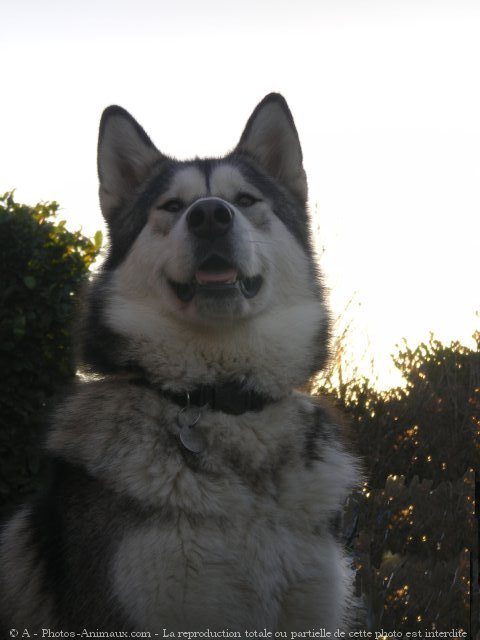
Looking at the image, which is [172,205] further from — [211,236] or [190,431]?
[190,431]

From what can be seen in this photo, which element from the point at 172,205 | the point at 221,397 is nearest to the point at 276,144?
the point at 172,205

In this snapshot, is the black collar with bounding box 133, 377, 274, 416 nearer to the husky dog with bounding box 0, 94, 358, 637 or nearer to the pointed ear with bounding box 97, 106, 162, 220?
the husky dog with bounding box 0, 94, 358, 637

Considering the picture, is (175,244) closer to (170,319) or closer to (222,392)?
(170,319)

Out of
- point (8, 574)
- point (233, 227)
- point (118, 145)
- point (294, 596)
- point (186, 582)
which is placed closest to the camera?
point (186, 582)

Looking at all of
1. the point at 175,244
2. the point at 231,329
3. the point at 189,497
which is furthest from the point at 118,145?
the point at 189,497

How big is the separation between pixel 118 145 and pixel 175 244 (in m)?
0.80

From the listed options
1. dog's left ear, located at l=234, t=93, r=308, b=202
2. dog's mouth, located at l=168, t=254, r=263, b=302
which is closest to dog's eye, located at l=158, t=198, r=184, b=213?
dog's mouth, located at l=168, t=254, r=263, b=302

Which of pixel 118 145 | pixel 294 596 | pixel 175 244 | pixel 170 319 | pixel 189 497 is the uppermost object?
pixel 118 145

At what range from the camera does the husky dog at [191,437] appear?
9.70 ft

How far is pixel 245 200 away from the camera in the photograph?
3848 mm

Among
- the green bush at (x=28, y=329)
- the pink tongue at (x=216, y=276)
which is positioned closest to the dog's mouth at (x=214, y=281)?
the pink tongue at (x=216, y=276)

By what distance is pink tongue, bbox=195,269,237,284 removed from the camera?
3.54 m

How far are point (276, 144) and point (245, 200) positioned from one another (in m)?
0.54

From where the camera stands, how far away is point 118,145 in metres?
4.07
